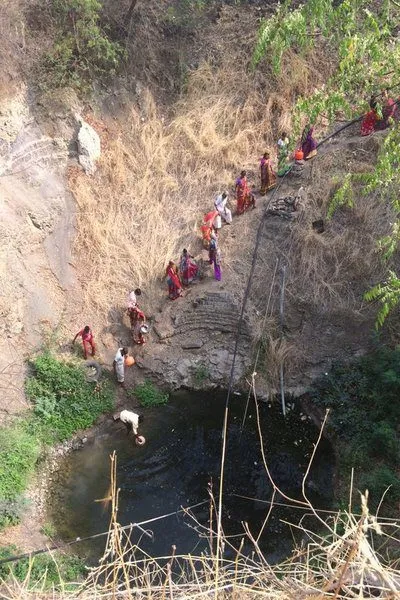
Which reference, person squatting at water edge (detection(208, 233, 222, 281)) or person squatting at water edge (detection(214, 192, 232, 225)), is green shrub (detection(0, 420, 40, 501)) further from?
person squatting at water edge (detection(214, 192, 232, 225))

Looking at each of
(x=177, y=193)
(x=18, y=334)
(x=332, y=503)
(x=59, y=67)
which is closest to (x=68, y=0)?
(x=59, y=67)

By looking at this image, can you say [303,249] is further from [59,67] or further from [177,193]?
[59,67]

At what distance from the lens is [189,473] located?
8.88 metres

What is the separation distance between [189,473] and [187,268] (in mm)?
3791

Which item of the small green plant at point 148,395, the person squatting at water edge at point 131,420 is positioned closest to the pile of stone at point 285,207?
the small green plant at point 148,395

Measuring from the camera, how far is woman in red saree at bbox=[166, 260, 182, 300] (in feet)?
34.1

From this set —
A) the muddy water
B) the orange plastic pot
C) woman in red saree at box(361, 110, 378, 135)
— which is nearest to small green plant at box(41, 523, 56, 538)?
the muddy water

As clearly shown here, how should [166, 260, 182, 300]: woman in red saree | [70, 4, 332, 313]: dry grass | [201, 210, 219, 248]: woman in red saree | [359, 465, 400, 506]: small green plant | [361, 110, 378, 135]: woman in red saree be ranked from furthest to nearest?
1. [361, 110, 378, 135]: woman in red saree
2. [70, 4, 332, 313]: dry grass
3. [201, 210, 219, 248]: woman in red saree
4. [166, 260, 182, 300]: woman in red saree
5. [359, 465, 400, 506]: small green plant

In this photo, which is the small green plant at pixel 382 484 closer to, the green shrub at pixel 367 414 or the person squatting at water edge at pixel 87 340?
the green shrub at pixel 367 414

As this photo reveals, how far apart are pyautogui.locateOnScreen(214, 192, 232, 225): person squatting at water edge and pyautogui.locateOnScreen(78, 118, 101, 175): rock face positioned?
108 inches

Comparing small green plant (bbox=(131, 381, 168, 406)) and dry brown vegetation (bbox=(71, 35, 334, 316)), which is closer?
small green plant (bbox=(131, 381, 168, 406))

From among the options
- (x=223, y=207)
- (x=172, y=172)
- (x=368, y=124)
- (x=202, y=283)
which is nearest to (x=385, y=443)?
(x=202, y=283)

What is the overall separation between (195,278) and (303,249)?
7.00 feet

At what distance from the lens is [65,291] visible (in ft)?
34.6
